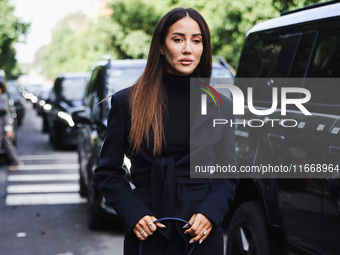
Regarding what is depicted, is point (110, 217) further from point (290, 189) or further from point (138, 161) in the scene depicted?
point (138, 161)

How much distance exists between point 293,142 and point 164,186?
1.61 meters

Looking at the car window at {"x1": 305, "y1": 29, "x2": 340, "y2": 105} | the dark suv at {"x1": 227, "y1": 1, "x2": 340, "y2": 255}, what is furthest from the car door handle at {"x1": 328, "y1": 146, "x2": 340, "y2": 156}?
the car window at {"x1": 305, "y1": 29, "x2": 340, "y2": 105}

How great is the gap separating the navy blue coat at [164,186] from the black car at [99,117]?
4427 millimetres

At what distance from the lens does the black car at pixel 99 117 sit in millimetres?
7596

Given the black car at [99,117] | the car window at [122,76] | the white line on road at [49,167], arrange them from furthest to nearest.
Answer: the white line on road at [49,167]
the car window at [122,76]
the black car at [99,117]

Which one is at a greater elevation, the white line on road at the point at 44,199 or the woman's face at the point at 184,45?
the woman's face at the point at 184,45

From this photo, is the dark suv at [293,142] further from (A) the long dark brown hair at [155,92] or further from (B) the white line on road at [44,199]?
(B) the white line on road at [44,199]

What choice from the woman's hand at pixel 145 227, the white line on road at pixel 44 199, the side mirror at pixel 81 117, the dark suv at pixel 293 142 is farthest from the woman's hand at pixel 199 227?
the white line on road at pixel 44 199

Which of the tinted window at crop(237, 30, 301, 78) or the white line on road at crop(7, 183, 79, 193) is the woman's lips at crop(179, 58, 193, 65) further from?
the white line on road at crop(7, 183, 79, 193)

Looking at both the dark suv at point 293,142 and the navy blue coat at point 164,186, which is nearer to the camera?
the navy blue coat at point 164,186

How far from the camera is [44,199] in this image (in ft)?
33.6

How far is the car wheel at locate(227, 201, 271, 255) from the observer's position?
15.1 ft

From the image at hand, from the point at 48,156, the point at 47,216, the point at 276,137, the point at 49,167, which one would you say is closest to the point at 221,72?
the point at 47,216

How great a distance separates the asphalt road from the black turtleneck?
419 cm
